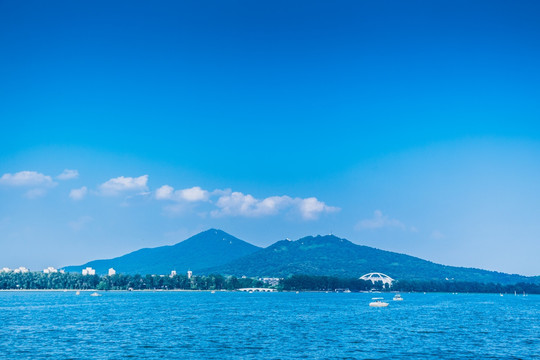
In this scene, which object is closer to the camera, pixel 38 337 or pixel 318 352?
pixel 318 352

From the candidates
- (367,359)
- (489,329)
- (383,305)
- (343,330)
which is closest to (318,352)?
(367,359)

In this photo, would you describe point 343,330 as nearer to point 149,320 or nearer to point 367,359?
point 367,359

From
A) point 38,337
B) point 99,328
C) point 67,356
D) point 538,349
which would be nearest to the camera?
point 67,356

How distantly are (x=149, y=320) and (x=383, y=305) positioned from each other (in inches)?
3194

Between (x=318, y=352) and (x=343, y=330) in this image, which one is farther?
(x=343, y=330)

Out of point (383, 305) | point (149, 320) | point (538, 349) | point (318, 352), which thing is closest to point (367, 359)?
point (318, 352)

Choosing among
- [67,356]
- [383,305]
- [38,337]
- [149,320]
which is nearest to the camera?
[67,356]

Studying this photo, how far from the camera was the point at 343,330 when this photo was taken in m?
76.9

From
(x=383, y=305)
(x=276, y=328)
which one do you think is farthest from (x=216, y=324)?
(x=383, y=305)

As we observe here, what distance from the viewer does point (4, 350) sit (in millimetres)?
53156

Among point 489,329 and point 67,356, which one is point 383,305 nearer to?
point 489,329

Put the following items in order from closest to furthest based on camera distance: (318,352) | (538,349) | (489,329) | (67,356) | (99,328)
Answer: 1. (67,356)
2. (318,352)
3. (538,349)
4. (99,328)
5. (489,329)

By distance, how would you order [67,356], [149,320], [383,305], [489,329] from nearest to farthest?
[67,356], [489,329], [149,320], [383,305]

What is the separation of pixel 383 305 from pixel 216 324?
79112 millimetres
